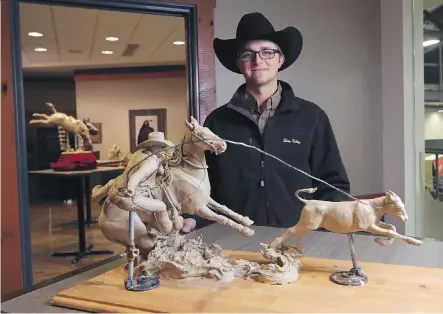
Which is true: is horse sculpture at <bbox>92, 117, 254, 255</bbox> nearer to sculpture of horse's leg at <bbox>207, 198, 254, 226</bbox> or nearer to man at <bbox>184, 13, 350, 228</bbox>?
sculpture of horse's leg at <bbox>207, 198, 254, 226</bbox>

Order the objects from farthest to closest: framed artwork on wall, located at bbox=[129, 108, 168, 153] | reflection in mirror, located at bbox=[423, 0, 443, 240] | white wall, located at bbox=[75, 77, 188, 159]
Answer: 1. white wall, located at bbox=[75, 77, 188, 159]
2. framed artwork on wall, located at bbox=[129, 108, 168, 153]
3. reflection in mirror, located at bbox=[423, 0, 443, 240]

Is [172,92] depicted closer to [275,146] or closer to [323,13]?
[323,13]

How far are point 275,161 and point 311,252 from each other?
46cm

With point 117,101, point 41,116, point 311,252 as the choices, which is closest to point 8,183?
point 311,252

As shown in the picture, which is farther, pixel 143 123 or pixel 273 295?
pixel 143 123

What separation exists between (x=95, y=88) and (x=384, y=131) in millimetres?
2639

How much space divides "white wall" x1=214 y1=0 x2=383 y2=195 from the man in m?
1.04

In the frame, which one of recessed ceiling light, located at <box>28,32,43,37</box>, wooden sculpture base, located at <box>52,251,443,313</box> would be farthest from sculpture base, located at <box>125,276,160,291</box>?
recessed ceiling light, located at <box>28,32,43,37</box>

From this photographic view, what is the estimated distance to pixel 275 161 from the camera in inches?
61.0

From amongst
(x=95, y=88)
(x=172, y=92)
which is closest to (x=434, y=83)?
(x=172, y=92)

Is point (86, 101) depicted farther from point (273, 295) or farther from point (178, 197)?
point (273, 295)

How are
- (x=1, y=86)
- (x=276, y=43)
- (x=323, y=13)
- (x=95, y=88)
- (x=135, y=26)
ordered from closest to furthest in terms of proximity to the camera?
(x=276, y=43) < (x=1, y=86) < (x=323, y=13) < (x=135, y=26) < (x=95, y=88)

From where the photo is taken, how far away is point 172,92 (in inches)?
130

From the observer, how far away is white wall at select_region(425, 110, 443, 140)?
2430 mm
